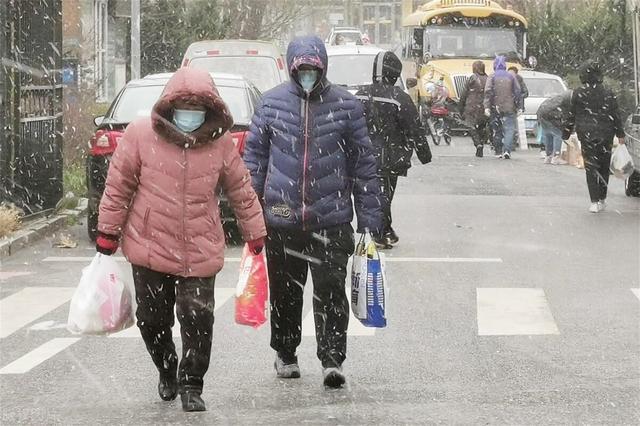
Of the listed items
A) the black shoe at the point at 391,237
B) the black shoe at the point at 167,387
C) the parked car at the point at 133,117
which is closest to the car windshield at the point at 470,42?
the parked car at the point at 133,117

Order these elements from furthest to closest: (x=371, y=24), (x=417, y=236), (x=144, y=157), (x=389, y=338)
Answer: (x=371, y=24)
(x=417, y=236)
(x=389, y=338)
(x=144, y=157)

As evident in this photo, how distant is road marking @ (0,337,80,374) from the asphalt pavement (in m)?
0.01

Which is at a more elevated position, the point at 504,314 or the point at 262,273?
the point at 262,273

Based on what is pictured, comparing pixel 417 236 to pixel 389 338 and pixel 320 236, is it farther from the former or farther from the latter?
pixel 320 236

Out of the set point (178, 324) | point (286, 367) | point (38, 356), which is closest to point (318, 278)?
point (286, 367)

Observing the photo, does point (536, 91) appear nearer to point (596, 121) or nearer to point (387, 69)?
point (596, 121)

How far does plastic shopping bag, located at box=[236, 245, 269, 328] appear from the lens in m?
7.59

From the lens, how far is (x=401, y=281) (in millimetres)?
12172

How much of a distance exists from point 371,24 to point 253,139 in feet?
356

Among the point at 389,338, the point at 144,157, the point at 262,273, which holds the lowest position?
the point at 389,338

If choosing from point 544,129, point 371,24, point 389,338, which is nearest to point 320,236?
point 389,338

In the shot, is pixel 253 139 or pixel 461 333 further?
pixel 461 333

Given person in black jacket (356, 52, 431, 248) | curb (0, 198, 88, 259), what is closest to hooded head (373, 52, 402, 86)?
person in black jacket (356, 52, 431, 248)

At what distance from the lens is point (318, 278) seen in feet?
25.9
